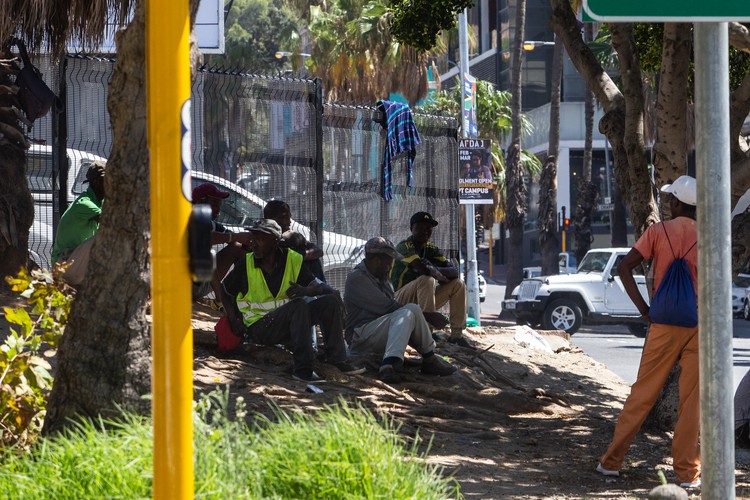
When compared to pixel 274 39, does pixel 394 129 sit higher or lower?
lower

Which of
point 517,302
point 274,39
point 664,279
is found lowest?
point 517,302

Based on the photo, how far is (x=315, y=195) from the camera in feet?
37.0

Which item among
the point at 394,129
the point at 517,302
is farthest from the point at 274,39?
Answer: the point at 394,129

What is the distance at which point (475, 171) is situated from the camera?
54.2 feet

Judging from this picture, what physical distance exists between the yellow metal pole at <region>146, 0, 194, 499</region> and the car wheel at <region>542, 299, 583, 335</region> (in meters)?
19.1

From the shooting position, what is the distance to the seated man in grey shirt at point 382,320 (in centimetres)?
940

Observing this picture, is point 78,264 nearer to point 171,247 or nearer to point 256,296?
point 256,296

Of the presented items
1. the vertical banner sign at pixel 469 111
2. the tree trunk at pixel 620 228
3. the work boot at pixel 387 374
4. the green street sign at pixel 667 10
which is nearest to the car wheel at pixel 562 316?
the vertical banner sign at pixel 469 111

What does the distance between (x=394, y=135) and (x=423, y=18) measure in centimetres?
153

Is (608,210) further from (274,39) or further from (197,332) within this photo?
(197,332)

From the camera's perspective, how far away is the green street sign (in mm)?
3594

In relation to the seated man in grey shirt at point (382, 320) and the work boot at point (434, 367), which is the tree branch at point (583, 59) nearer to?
the seated man in grey shirt at point (382, 320)

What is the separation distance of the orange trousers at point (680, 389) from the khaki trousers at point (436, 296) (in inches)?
173

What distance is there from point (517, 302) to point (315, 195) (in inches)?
474
